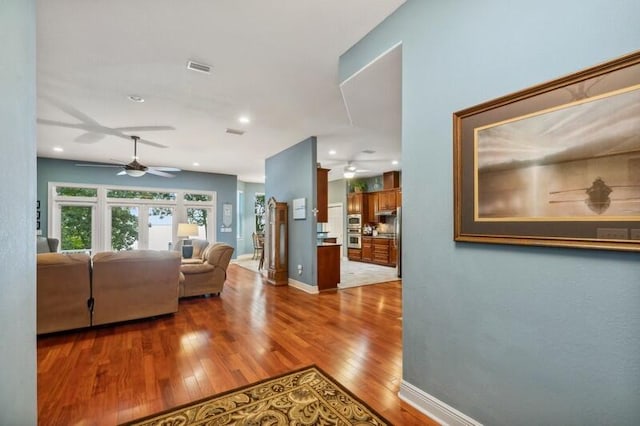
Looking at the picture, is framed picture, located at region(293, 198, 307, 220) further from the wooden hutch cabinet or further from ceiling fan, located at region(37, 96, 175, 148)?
ceiling fan, located at region(37, 96, 175, 148)

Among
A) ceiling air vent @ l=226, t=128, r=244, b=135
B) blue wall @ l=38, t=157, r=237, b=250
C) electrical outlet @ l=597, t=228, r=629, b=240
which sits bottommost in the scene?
electrical outlet @ l=597, t=228, r=629, b=240

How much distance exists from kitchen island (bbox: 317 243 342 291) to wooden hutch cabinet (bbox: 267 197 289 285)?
3.11 feet

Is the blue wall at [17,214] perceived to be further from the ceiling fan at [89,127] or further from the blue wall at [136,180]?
the blue wall at [136,180]

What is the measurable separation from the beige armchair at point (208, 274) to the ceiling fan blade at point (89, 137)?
288 cm

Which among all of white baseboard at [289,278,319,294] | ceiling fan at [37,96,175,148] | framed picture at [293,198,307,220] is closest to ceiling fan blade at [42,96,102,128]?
ceiling fan at [37,96,175,148]

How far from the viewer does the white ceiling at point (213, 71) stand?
2166mm

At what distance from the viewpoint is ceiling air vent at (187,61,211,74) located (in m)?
2.83

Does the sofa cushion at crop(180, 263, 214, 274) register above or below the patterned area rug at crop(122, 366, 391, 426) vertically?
above

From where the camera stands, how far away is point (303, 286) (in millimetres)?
5422

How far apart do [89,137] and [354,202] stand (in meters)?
7.00

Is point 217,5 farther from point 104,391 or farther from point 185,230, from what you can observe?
point 185,230

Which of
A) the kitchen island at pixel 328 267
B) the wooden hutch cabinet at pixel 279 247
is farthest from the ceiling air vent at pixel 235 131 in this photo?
the kitchen island at pixel 328 267

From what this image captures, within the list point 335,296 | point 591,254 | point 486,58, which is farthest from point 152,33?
point 335,296

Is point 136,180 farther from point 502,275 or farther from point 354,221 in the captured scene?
point 502,275
